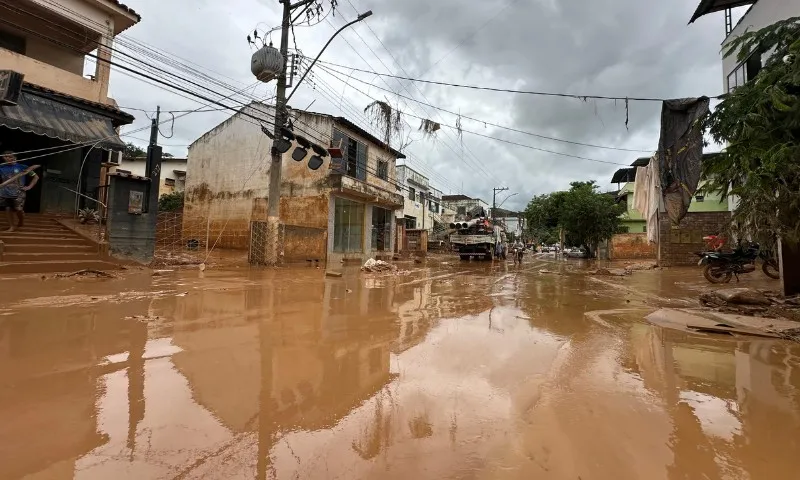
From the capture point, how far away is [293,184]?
67.8ft

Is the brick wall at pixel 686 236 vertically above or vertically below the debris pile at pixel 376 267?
above

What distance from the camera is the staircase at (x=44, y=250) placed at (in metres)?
8.23

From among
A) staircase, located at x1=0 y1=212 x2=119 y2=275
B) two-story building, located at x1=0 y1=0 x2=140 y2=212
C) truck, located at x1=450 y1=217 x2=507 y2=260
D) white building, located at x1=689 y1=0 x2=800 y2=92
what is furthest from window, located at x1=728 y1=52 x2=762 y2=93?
two-story building, located at x1=0 y1=0 x2=140 y2=212

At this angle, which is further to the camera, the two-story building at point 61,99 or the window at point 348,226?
the window at point 348,226

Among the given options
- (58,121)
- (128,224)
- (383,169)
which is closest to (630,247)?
(383,169)

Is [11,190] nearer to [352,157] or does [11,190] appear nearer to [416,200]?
[352,157]

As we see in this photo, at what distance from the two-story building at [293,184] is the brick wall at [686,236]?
566 inches

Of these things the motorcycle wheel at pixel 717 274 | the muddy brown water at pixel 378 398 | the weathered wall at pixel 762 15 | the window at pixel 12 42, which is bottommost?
the muddy brown water at pixel 378 398

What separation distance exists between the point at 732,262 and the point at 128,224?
1638 centimetres

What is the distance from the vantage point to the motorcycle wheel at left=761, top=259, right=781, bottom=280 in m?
10.8

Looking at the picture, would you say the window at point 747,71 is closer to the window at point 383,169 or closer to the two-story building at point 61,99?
the window at point 383,169

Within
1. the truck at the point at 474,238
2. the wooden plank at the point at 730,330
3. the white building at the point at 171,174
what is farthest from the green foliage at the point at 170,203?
the wooden plank at the point at 730,330

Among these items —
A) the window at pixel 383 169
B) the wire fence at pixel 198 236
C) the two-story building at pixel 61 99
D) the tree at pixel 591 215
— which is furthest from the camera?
the tree at pixel 591 215

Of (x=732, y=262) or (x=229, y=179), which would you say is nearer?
(x=732, y=262)
